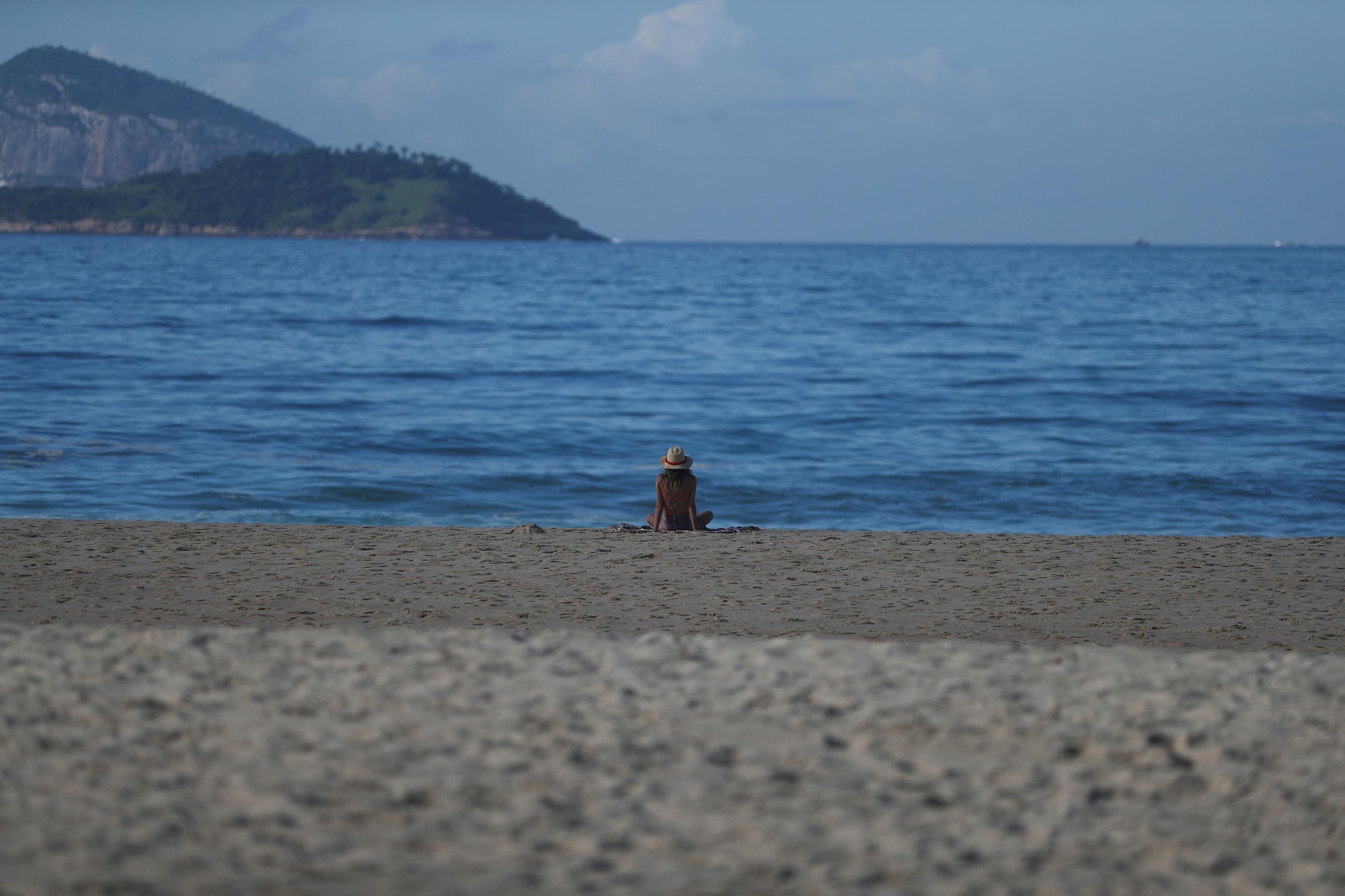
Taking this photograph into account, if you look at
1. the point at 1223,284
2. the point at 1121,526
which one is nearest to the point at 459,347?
the point at 1121,526

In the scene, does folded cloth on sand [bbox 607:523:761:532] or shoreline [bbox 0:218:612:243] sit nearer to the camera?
folded cloth on sand [bbox 607:523:761:532]

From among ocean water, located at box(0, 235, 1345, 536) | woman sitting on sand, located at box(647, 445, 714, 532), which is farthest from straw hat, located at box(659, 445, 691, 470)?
ocean water, located at box(0, 235, 1345, 536)

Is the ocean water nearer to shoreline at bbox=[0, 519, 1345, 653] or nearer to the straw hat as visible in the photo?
shoreline at bbox=[0, 519, 1345, 653]

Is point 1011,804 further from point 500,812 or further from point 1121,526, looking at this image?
point 1121,526

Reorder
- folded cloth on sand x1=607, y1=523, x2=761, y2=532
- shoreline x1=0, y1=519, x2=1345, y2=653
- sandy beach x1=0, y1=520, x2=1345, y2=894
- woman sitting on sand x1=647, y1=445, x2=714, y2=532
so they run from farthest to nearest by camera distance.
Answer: folded cloth on sand x1=607, y1=523, x2=761, y2=532
woman sitting on sand x1=647, y1=445, x2=714, y2=532
shoreline x1=0, y1=519, x2=1345, y2=653
sandy beach x1=0, y1=520, x2=1345, y2=894

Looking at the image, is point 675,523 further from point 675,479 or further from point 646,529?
point 675,479

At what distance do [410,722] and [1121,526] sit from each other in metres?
11.1

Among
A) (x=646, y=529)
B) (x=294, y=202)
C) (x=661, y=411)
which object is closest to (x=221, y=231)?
(x=294, y=202)

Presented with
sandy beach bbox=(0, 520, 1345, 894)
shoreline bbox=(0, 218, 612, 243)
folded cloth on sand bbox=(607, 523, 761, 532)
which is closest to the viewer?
sandy beach bbox=(0, 520, 1345, 894)

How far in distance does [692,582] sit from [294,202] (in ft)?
580

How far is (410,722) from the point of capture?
12.9 feet

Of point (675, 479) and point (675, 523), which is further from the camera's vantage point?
point (675, 523)

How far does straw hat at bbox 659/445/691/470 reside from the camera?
9.93 meters

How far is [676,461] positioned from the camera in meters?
9.93
